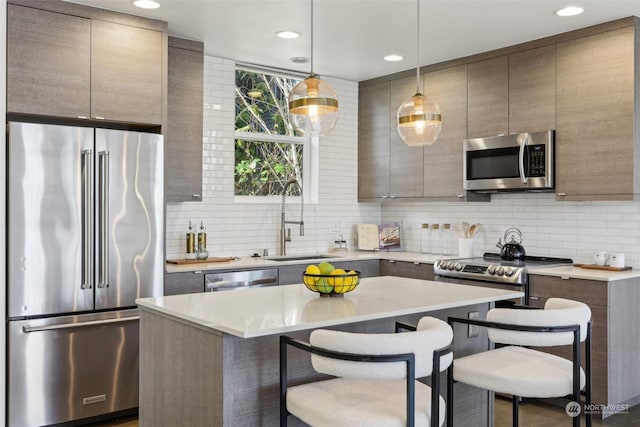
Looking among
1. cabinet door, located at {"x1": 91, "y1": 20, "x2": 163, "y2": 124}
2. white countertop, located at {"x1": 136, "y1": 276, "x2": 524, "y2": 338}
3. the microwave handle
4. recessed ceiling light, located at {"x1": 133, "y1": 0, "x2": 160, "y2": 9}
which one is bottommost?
white countertop, located at {"x1": 136, "y1": 276, "x2": 524, "y2": 338}

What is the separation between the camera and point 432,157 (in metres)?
5.52

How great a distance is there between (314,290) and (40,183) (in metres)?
1.86

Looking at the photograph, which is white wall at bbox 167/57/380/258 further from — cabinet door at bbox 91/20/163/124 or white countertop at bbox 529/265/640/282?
white countertop at bbox 529/265/640/282

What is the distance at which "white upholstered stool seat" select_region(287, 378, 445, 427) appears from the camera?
2.03 metres

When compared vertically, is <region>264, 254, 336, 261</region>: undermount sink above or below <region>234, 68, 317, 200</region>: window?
below

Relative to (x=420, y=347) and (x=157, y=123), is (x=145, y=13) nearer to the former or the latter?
(x=157, y=123)

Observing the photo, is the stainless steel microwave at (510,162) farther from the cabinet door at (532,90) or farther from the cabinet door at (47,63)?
the cabinet door at (47,63)

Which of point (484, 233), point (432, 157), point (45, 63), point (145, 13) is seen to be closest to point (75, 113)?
point (45, 63)

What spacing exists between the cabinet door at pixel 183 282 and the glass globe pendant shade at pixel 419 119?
78.1 inches

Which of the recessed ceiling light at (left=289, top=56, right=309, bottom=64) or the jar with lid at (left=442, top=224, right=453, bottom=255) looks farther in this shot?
the jar with lid at (left=442, top=224, right=453, bottom=255)

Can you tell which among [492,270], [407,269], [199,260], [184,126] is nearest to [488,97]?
[492,270]

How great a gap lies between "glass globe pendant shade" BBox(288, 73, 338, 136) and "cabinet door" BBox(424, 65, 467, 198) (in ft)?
8.22

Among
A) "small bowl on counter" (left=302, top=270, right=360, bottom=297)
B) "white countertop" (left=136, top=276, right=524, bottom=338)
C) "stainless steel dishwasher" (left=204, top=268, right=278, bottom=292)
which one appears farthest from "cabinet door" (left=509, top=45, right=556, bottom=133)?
"small bowl on counter" (left=302, top=270, right=360, bottom=297)

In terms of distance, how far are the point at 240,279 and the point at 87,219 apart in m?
1.29
